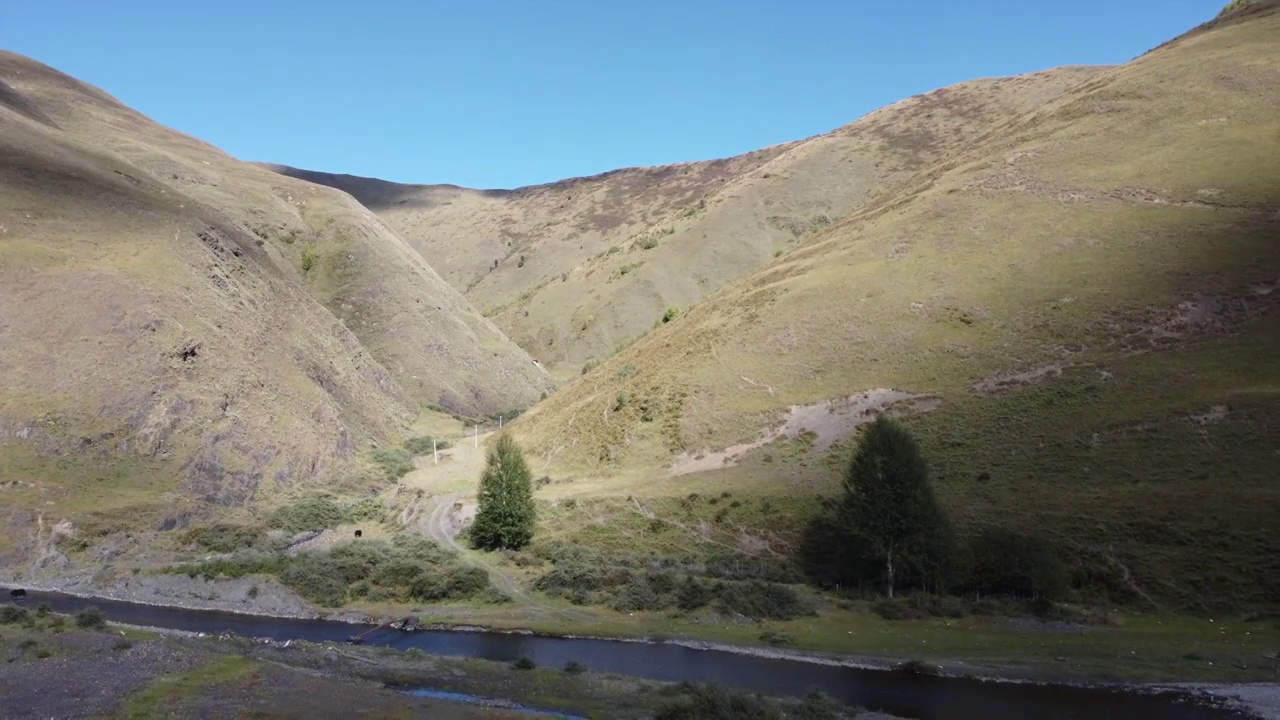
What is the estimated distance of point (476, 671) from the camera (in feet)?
133

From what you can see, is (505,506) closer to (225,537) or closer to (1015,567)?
(225,537)

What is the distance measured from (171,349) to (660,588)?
167 ft

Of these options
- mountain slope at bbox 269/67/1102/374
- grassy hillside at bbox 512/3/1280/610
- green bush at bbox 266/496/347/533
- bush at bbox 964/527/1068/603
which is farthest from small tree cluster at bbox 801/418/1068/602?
mountain slope at bbox 269/67/1102/374

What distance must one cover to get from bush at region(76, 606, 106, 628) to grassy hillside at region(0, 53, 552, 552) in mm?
18468

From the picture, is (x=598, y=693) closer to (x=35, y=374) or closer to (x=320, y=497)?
(x=320, y=497)

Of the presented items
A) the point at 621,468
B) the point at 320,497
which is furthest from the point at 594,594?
the point at 320,497

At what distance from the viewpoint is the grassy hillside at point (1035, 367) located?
178ft

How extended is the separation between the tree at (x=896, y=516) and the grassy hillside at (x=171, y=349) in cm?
4995

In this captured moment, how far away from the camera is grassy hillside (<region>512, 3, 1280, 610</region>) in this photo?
54.2 metres

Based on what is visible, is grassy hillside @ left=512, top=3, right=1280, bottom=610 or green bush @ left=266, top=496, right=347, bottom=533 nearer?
grassy hillside @ left=512, top=3, right=1280, bottom=610

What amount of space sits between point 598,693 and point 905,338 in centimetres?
4966

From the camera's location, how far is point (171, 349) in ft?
250

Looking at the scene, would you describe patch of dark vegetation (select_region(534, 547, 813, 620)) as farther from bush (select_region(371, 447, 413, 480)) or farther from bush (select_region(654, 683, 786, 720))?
bush (select_region(371, 447, 413, 480))

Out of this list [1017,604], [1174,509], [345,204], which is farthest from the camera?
[345,204]
